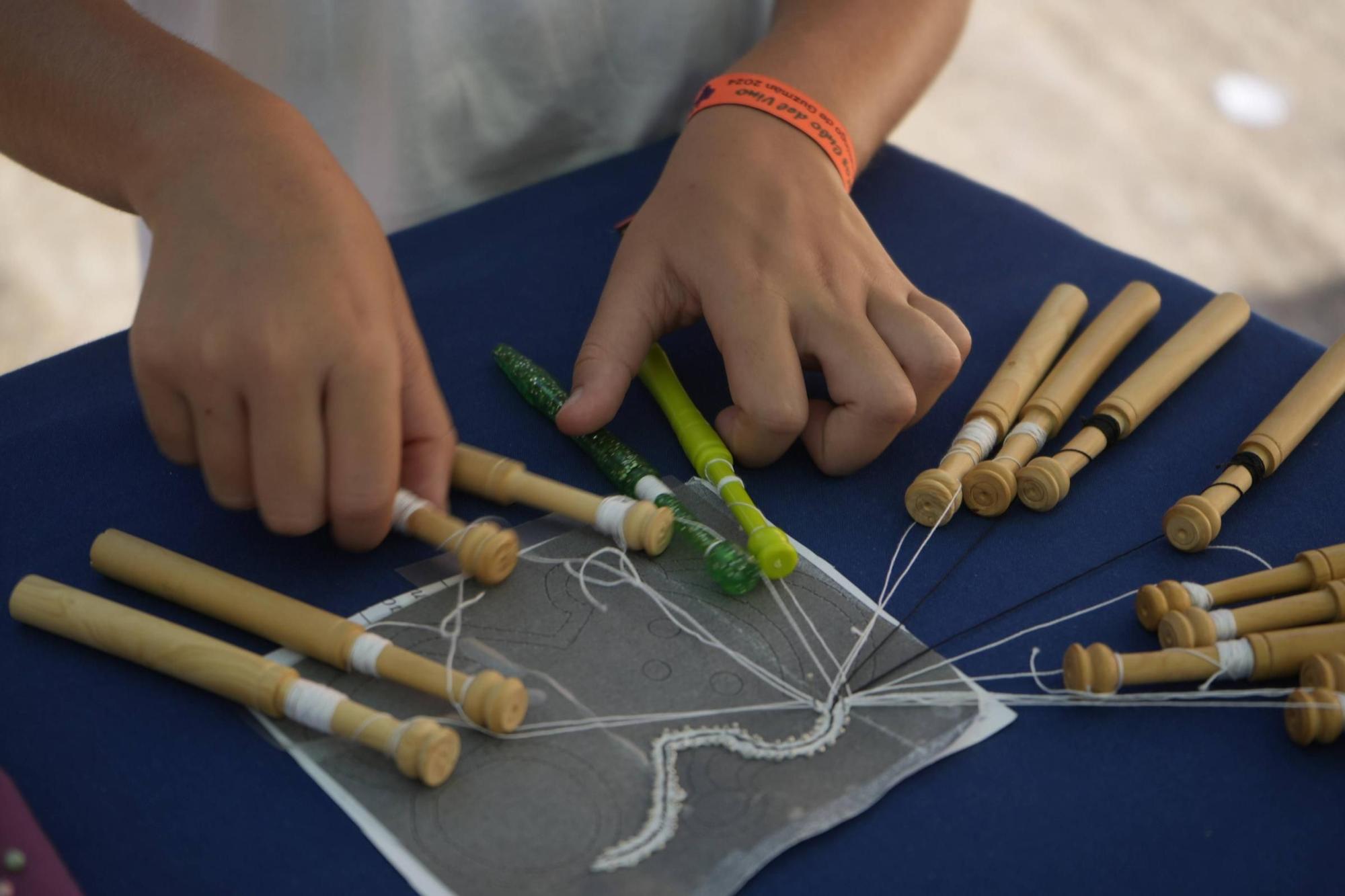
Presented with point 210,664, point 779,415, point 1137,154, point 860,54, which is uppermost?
point 860,54

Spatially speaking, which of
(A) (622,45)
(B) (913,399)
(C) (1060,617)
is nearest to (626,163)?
(A) (622,45)

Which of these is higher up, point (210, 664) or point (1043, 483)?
point (1043, 483)

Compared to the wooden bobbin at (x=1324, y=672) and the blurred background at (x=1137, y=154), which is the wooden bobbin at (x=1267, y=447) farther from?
the blurred background at (x=1137, y=154)

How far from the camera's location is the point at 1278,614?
0.73m

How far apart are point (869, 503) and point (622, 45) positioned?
0.60 meters

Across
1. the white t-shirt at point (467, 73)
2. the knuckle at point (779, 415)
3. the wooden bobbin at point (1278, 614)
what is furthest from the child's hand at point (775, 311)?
the white t-shirt at point (467, 73)

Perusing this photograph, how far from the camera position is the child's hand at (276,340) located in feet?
2.11

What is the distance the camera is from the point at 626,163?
45.1 inches

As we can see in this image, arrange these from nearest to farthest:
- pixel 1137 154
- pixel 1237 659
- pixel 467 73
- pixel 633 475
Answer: pixel 1237 659 < pixel 633 475 < pixel 467 73 < pixel 1137 154

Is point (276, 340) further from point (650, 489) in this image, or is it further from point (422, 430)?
point (650, 489)

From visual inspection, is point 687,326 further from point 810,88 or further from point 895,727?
point 895,727

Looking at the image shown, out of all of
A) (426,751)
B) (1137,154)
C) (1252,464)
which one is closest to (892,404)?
(1252,464)

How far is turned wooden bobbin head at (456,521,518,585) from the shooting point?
2.28 feet

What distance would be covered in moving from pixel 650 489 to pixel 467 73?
550 millimetres
